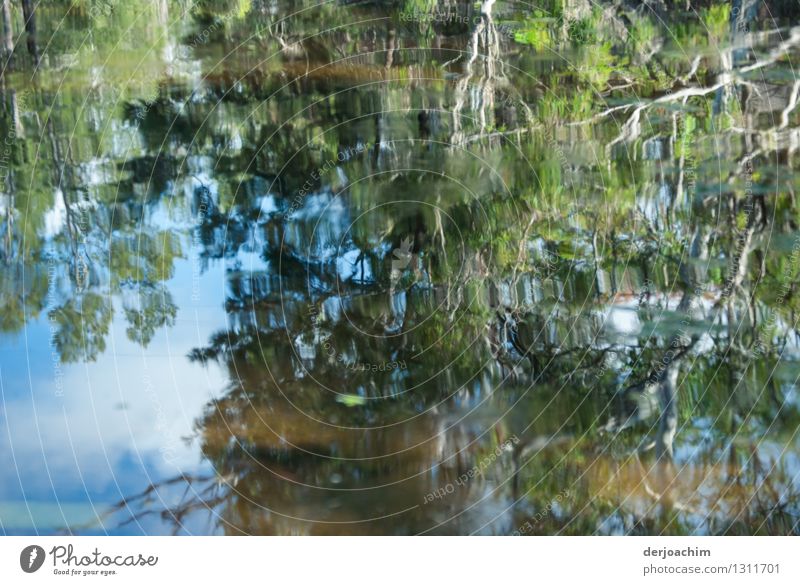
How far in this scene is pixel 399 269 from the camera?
4.39ft

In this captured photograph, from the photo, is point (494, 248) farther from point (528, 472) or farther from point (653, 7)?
point (653, 7)

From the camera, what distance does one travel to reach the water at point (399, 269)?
4.32 ft

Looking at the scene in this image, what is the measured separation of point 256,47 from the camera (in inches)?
52.6

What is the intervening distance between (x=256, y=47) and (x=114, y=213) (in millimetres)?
377

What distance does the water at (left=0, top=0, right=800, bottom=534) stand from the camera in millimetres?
1316
